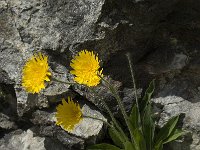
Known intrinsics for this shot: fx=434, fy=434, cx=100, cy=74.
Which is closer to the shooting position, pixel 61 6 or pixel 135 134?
pixel 135 134

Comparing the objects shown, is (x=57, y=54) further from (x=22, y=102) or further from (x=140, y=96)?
(x=140, y=96)

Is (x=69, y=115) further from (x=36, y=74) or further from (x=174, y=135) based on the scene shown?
(x=174, y=135)

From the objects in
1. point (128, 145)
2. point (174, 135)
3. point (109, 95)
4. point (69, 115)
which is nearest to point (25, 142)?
point (109, 95)

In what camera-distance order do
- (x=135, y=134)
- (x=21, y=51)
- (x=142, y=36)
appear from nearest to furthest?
(x=135, y=134), (x=142, y=36), (x=21, y=51)

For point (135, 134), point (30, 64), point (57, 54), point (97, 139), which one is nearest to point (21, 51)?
point (57, 54)

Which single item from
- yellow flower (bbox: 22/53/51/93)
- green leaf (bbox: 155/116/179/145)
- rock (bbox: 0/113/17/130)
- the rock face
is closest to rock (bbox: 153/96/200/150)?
the rock face

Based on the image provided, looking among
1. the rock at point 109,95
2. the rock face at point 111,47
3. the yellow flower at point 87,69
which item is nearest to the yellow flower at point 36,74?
the yellow flower at point 87,69

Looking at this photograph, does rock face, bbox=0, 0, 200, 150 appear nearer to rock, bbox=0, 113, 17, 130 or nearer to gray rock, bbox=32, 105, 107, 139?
gray rock, bbox=32, 105, 107, 139
